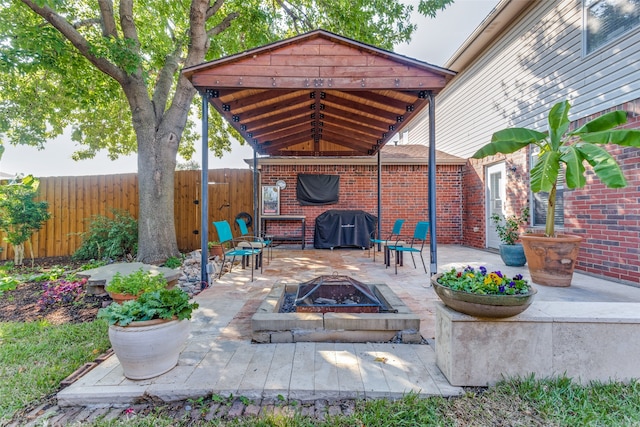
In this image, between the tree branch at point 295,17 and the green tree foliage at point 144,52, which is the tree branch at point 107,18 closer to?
the green tree foliage at point 144,52

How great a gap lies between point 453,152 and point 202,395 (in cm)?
983

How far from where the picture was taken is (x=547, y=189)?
3.50 metres

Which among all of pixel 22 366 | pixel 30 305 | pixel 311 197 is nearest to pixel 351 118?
pixel 311 197

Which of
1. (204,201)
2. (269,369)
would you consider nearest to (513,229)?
(269,369)

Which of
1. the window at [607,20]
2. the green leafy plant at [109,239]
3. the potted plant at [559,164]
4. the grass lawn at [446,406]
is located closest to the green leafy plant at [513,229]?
the potted plant at [559,164]

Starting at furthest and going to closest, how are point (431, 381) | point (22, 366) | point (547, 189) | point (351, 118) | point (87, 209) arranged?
1. point (87, 209)
2. point (351, 118)
3. point (547, 189)
4. point (22, 366)
5. point (431, 381)

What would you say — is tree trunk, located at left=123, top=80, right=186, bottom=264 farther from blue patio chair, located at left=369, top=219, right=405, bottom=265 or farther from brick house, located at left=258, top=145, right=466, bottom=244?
blue patio chair, located at left=369, top=219, right=405, bottom=265

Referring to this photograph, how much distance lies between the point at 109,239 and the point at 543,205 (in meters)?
9.83

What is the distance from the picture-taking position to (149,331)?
6.20ft

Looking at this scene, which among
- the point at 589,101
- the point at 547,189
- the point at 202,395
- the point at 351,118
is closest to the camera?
the point at 202,395

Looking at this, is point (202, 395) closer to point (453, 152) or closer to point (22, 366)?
point (22, 366)

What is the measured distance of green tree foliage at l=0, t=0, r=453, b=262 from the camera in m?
5.05

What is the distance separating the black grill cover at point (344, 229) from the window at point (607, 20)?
5267 millimetres

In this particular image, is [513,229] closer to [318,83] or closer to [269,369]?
[318,83]
